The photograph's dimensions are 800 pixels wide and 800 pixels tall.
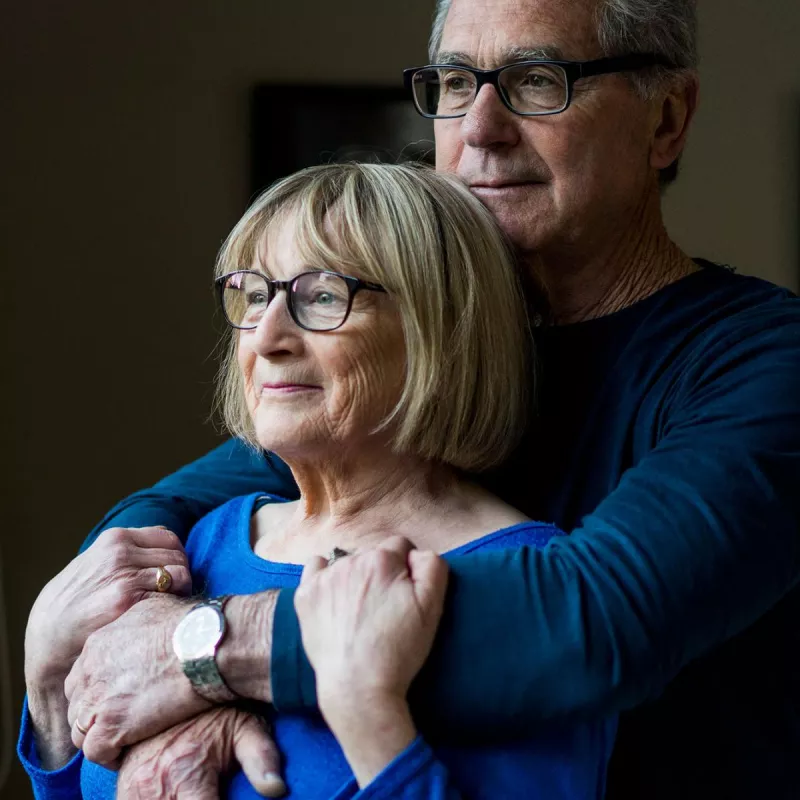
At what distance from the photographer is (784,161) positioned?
3.99 metres

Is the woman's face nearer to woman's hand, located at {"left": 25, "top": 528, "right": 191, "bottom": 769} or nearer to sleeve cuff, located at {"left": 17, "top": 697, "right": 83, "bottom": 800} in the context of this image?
woman's hand, located at {"left": 25, "top": 528, "right": 191, "bottom": 769}

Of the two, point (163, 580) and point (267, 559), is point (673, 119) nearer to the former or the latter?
point (267, 559)

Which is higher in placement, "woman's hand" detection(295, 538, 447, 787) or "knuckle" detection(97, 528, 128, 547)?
"woman's hand" detection(295, 538, 447, 787)

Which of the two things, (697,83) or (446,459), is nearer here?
(446,459)

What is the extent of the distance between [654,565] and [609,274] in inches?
23.9

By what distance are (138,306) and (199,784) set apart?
2.51 metres

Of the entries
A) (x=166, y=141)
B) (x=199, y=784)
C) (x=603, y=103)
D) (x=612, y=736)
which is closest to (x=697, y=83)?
(x=603, y=103)

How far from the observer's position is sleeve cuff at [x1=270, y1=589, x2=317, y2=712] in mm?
1081

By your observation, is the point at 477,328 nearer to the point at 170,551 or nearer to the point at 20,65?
the point at 170,551

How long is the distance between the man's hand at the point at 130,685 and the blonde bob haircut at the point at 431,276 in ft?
1.12

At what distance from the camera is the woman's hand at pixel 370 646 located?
1038mm

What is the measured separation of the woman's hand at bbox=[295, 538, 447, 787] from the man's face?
0.58 metres

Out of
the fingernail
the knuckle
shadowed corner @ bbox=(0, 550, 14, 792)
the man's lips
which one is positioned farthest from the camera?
shadowed corner @ bbox=(0, 550, 14, 792)

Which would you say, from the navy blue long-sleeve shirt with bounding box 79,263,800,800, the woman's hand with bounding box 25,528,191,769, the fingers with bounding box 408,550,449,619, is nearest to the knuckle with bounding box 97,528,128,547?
the woman's hand with bounding box 25,528,191,769
